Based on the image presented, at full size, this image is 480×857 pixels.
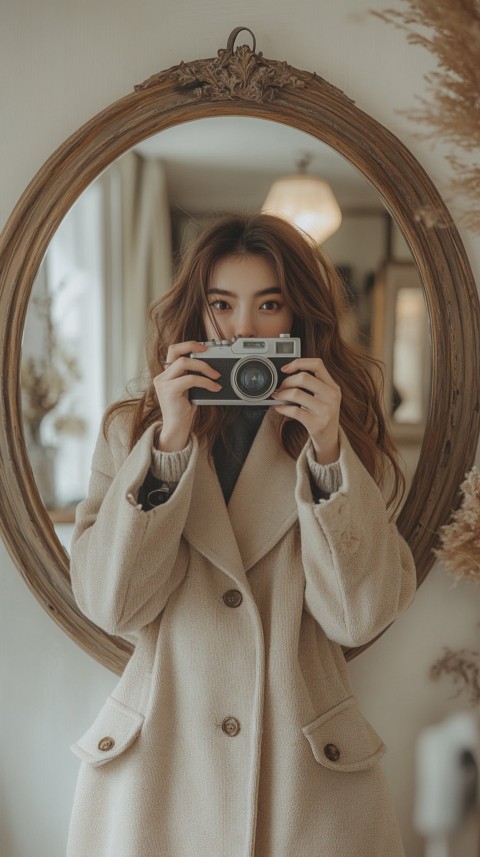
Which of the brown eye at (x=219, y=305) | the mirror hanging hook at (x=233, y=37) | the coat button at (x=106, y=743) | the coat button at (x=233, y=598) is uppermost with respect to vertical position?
the mirror hanging hook at (x=233, y=37)

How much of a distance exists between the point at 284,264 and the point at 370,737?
0.70 metres

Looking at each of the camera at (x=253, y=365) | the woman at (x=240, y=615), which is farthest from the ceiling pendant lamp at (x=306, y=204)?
the camera at (x=253, y=365)

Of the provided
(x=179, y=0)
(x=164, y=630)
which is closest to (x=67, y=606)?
(x=164, y=630)

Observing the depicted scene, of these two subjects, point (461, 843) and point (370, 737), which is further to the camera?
point (461, 843)

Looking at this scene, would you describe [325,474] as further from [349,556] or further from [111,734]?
[111,734]

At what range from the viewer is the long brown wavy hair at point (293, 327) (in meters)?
1.23

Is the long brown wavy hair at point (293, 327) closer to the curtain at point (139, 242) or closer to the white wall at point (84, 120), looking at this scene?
the curtain at point (139, 242)

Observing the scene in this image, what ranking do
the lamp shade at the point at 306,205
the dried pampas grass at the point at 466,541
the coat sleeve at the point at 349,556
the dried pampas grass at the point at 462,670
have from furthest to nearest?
the dried pampas grass at the point at 462,670 → the lamp shade at the point at 306,205 → the dried pampas grass at the point at 466,541 → the coat sleeve at the point at 349,556

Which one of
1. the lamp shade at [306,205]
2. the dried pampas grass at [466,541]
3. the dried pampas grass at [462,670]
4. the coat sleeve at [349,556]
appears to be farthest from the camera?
the dried pampas grass at [462,670]

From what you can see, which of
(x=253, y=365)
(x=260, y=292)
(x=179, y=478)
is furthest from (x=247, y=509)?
(x=260, y=292)

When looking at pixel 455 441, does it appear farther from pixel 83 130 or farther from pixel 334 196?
pixel 83 130

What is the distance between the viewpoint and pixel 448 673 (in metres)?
1.44

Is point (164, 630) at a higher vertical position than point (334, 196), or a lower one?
lower

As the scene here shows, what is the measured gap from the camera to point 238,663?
3.66ft
